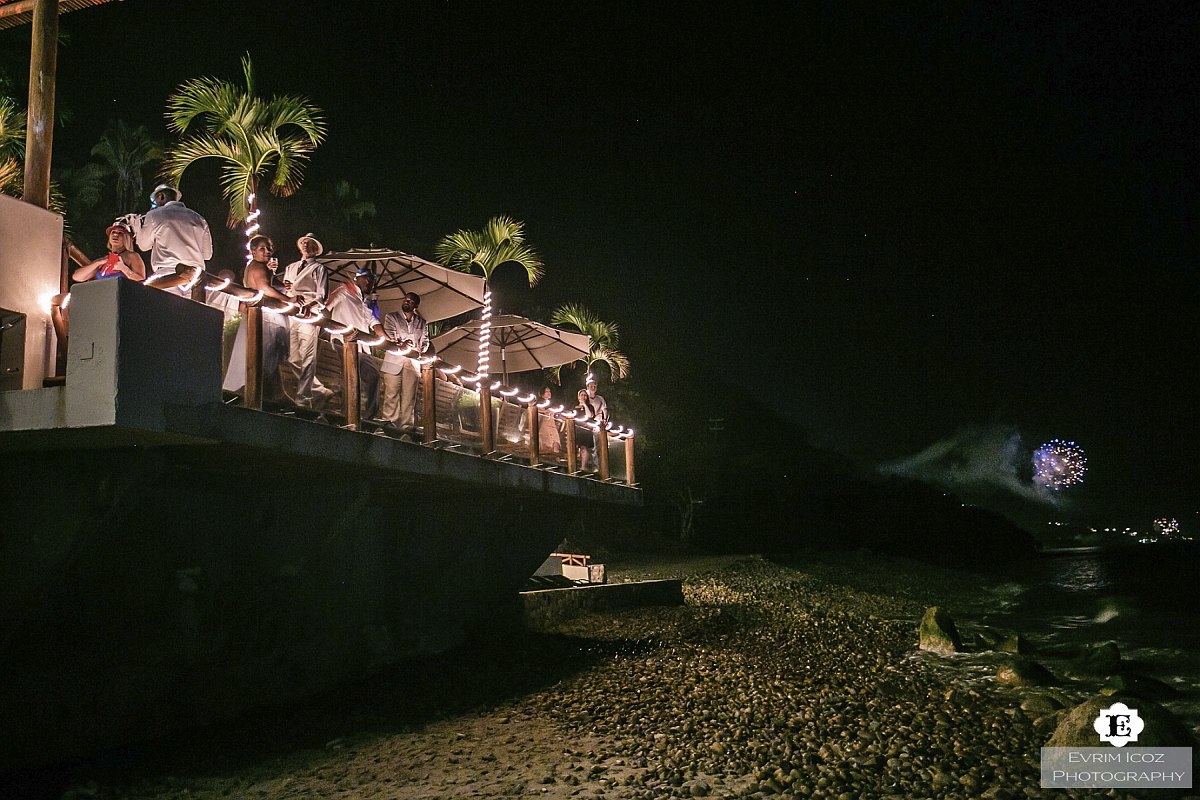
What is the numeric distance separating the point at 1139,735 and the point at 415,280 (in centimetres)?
1140

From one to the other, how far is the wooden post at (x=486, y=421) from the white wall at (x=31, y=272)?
547 centimetres

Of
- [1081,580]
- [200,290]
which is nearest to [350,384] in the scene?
[200,290]

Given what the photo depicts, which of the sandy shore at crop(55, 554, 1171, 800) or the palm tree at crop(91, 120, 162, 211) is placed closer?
the sandy shore at crop(55, 554, 1171, 800)

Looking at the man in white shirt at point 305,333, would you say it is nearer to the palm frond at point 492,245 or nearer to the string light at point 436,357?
the string light at point 436,357

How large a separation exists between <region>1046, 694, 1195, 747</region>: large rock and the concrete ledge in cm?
923

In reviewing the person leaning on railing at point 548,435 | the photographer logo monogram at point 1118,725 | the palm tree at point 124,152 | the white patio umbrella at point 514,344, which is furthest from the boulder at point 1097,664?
the palm tree at point 124,152

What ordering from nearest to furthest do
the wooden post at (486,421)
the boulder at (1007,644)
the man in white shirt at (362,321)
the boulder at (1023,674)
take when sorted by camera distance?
1. the man in white shirt at (362,321)
2. the wooden post at (486,421)
3. the boulder at (1023,674)
4. the boulder at (1007,644)

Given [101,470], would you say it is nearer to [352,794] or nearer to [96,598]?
[96,598]

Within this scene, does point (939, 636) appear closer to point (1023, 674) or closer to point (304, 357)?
point (1023, 674)

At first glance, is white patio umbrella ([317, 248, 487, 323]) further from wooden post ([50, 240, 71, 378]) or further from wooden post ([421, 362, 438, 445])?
wooden post ([50, 240, 71, 378])

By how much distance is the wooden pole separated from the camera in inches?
349

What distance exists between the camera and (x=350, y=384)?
9.37 m

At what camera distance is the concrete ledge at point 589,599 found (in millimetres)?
16078

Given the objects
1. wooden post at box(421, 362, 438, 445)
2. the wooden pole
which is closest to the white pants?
wooden post at box(421, 362, 438, 445)
